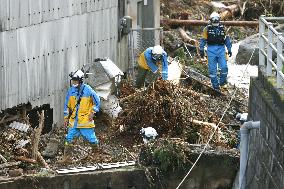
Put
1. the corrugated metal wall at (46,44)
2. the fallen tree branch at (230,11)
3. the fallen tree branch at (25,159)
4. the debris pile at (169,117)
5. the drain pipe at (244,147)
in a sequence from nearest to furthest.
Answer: the drain pipe at (244,147) < the fallen tree branch at (25,159) < the corrugated metal wall at (46,44) < the debris pile at (169,117) < the fallen tree branch at (230,11)

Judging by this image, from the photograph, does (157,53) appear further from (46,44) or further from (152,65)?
(46,44)

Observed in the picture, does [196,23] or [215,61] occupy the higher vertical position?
[196,23]

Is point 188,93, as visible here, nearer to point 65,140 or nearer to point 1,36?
point 65,140

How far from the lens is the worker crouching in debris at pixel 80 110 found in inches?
588

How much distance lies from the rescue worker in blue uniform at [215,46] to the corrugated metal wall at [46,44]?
247cm

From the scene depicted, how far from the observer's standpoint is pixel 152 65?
18250 mm

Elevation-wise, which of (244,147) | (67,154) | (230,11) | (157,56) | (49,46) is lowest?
(67,154)

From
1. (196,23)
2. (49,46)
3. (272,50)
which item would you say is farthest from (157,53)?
(196,23)

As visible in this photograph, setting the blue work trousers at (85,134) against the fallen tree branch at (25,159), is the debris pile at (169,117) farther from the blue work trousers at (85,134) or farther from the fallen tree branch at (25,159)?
the fallen tree branch at (25,159)

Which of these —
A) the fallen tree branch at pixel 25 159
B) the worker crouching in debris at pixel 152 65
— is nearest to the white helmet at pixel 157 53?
the worker crouching in debris at pixel 152 65

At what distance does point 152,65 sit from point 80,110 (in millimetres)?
3653

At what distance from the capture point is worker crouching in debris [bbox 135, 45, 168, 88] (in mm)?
17812

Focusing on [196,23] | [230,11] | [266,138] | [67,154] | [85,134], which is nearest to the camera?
[266,138]

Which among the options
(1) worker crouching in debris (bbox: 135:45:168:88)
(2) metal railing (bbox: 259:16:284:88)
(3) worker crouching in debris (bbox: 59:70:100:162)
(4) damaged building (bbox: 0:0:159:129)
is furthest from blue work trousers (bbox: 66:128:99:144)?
(2) metal railing (bbox: 259:16:284:88)
